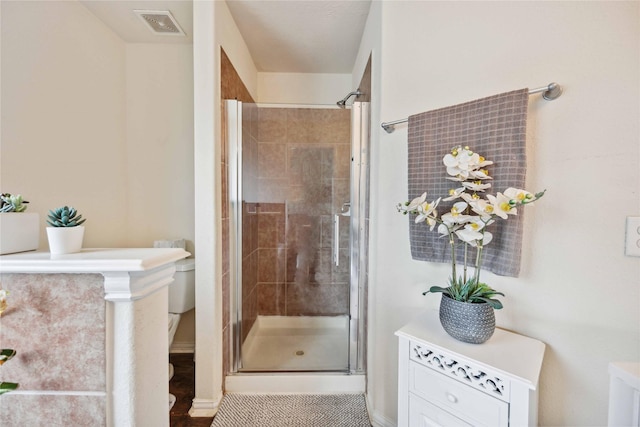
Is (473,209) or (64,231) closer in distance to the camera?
(64,231)

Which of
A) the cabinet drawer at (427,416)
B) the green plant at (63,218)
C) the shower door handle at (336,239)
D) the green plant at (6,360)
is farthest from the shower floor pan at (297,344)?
the green plant at (63,218)

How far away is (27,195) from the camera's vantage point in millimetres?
1271

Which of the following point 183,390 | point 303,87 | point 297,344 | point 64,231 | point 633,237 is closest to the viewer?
point 64,231

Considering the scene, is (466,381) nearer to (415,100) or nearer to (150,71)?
(415,100)

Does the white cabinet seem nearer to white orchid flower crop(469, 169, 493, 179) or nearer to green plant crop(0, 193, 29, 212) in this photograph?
white orchid flower crop(469, 169, 493, 179)

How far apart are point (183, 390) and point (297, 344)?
0.82 meters

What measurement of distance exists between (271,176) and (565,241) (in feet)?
6.08

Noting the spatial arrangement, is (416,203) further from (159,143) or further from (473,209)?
(159,143)

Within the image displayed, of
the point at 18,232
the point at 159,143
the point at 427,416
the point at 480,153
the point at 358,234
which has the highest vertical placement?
the point at 159,143

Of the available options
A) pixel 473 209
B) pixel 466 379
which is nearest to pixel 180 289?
pixel 466 379

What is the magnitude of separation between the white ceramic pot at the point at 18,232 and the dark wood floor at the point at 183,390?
1217 mm

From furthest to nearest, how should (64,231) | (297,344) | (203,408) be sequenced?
(297,344) → (203,408) → (64,231)

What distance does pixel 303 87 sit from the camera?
240 cm

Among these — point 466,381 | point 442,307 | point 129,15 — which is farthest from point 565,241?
point 129,15
